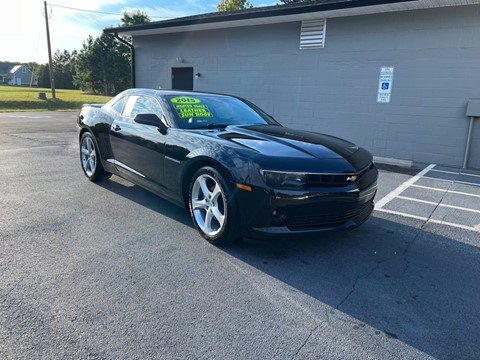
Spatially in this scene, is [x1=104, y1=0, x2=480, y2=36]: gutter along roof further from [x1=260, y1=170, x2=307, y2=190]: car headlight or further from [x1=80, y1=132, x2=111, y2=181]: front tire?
[x1=260, y1=170, x2=307, y2=190]: car headlight

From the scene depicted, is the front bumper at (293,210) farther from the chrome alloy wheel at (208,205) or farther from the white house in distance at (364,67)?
the white house in distance at (364,67)

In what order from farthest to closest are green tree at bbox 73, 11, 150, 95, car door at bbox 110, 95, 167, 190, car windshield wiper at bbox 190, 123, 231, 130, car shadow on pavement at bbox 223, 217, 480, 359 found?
green tree at bbox 73, 11, 150, 95, car door at bbox 110, 95, 167, 190, car windshield wiper at bbox 190, 123, 231, 130, car shadow on pavement at bbox 223, 217, 480, 359

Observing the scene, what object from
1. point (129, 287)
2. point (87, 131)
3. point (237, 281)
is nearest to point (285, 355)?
point (237, 281)

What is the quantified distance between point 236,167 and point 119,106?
2746mm

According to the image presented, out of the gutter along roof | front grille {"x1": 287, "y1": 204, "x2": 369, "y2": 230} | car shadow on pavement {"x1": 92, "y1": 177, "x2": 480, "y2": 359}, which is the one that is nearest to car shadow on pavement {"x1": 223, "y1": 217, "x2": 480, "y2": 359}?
car shadow on pavement {"x1": 92, "y1": 177, "x2": 480, "y2": 359}

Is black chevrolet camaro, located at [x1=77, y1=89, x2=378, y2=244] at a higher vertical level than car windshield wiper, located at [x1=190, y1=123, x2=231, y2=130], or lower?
lower

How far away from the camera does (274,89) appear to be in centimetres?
1058

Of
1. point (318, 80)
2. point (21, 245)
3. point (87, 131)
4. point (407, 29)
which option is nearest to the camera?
point (21, 245)

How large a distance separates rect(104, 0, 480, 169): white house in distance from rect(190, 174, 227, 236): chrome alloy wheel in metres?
6.76

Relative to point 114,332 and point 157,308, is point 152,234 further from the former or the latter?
point 114,332

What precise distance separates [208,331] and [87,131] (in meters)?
4.44

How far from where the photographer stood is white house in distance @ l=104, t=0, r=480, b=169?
313 inches

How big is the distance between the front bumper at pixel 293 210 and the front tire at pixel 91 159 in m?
3.17

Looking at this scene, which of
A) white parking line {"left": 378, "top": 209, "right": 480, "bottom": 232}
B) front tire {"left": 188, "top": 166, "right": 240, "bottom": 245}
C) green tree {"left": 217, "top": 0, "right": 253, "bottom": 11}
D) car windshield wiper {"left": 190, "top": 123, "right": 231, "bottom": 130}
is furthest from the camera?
green tree {"left": 217, "top": 0, "right": 253, "bottom": 11}
